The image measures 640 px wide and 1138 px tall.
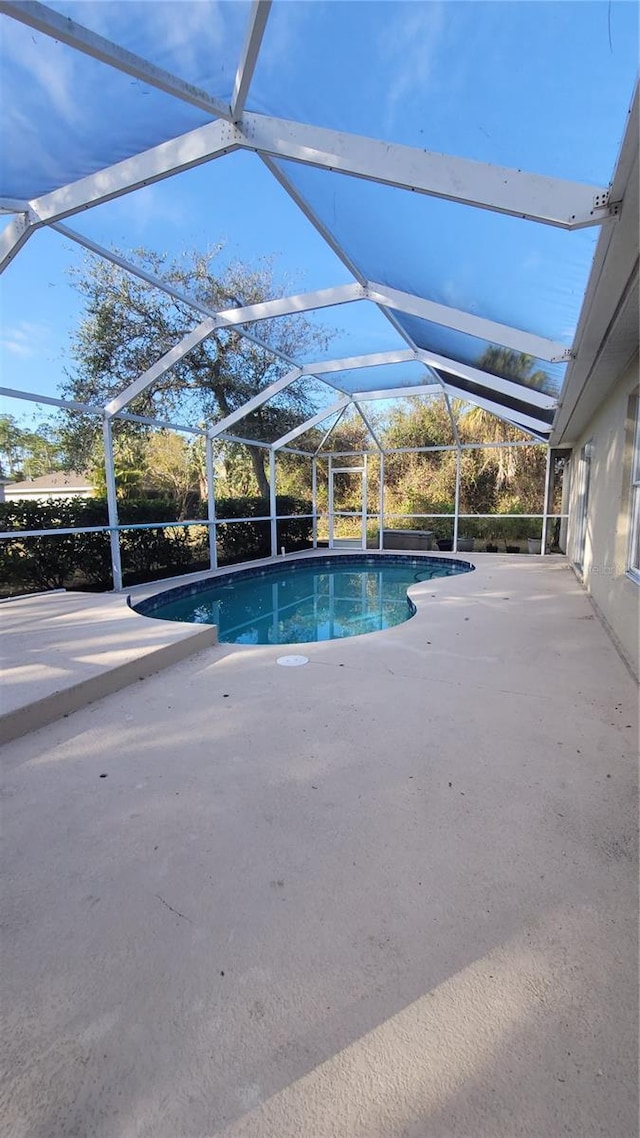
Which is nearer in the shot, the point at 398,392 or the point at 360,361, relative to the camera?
the point at 360,361

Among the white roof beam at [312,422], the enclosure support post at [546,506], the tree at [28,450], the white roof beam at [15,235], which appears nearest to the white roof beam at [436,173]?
the white roof beam at [15,235]

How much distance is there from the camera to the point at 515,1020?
1116 mm

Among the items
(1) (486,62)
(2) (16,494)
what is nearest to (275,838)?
(1) (486,62)

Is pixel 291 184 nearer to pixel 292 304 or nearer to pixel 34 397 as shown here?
pixel 292 304

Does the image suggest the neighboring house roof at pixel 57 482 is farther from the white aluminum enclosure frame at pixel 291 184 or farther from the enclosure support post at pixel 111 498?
the white aluminum enclosure frame at pixel 291 184

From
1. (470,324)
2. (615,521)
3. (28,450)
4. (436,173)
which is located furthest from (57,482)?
(615,521)

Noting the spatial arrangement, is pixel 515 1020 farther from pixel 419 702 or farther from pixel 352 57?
pixel 352 57

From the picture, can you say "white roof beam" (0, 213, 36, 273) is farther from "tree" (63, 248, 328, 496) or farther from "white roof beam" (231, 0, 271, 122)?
"white roof beam" (231, 0, 271, 122)

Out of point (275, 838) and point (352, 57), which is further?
point (352, 57)

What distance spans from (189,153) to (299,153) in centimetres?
78

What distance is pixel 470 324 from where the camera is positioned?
Answer: 4605 millimetres

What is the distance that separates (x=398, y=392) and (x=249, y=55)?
767 centimetres

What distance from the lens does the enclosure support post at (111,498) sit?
6.45 m

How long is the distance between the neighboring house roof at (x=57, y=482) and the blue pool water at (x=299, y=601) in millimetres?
2135
